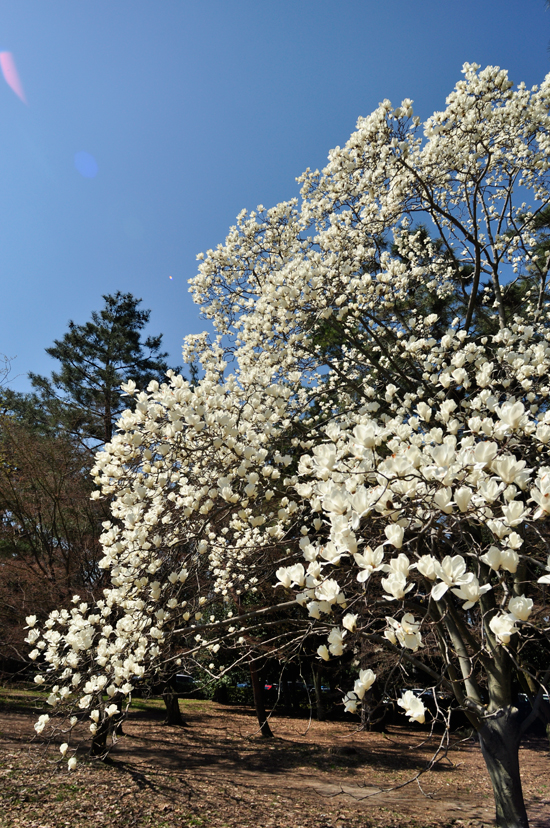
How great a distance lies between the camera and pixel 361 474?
85.3 inches

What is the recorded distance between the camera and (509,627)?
144 centimetres

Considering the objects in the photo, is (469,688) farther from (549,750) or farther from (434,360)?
(549,750)

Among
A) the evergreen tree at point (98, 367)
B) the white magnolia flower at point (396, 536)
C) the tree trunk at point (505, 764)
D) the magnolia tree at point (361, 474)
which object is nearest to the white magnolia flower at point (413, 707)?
the magnolia tree at point (361, 474)

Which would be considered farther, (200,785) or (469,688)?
(200,785)

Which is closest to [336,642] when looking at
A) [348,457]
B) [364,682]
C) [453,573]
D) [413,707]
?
[364,682]

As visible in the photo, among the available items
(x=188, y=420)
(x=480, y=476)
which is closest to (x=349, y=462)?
(x=188, y=420)

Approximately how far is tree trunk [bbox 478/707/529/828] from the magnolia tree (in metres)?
0.02

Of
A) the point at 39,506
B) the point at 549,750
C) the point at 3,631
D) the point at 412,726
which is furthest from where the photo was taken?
the point at 412,726

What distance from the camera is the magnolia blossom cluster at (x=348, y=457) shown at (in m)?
1.80

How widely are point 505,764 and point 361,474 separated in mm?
3333

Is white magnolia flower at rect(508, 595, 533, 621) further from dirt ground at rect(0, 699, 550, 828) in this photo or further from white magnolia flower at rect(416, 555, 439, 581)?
dirt ground at rect(0, 699, 550, 828)

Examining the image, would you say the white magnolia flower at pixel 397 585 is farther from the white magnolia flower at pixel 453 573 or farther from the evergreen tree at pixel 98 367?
the evergreen tree at pixel 98 367

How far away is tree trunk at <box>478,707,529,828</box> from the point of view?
145 inches

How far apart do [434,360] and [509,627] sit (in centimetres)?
359
